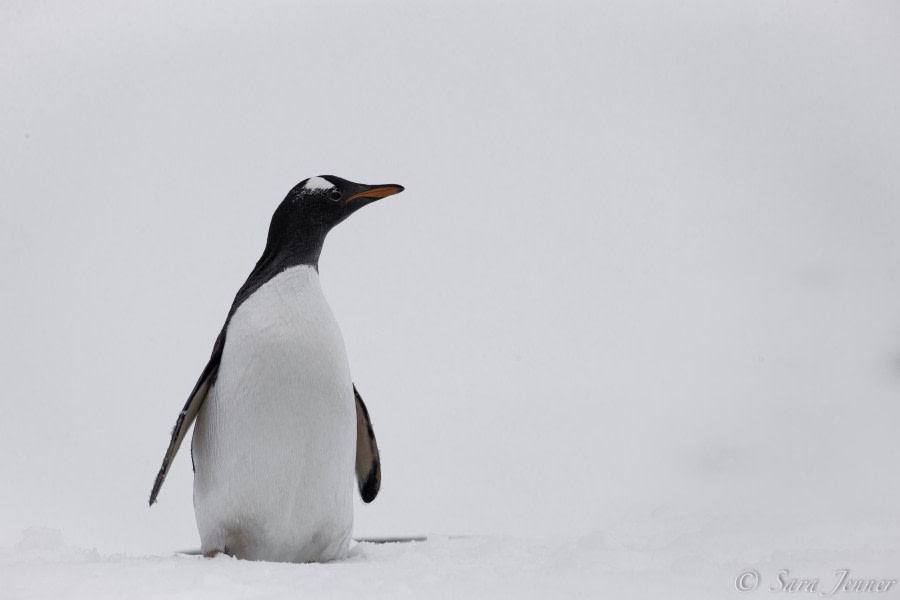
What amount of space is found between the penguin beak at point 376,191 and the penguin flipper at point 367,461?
0.51m

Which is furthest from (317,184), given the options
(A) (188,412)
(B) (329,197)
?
(A) (188,412)

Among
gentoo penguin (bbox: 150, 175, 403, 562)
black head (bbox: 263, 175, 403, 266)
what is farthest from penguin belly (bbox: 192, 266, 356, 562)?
black head (bbox: 263, 175, 403, 266)

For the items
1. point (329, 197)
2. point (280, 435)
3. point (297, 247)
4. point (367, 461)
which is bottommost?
point (367, 461)

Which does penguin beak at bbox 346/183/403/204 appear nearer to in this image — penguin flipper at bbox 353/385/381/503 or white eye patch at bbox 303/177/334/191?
white eye patch at bbox 303/177/334/191

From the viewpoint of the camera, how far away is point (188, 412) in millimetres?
1851

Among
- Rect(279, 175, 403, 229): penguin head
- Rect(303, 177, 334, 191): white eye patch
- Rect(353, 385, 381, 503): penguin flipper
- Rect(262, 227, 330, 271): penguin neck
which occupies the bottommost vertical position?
Rect(353, 385, 381, 503): penguin flipper

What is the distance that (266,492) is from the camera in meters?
1.74

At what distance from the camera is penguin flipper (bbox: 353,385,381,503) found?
2148mm

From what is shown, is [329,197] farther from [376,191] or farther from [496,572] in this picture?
[496,572]

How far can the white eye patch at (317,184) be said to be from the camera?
6.61 ft

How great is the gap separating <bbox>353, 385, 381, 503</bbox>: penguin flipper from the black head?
0.43m

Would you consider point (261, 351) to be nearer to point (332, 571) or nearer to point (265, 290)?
point (265, 290)

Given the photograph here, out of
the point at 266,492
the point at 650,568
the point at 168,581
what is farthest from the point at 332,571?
the point at 650,568

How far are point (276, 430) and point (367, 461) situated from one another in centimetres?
50
